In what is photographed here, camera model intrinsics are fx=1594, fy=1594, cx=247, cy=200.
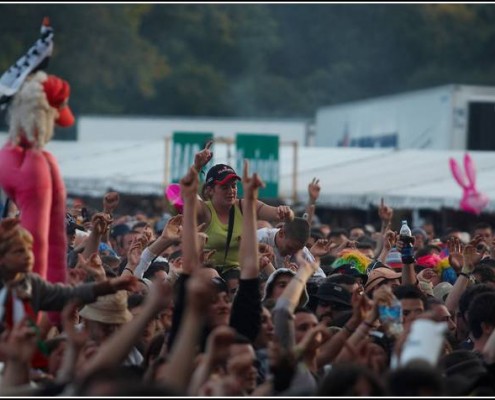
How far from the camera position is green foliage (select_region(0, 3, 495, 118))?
207 feet

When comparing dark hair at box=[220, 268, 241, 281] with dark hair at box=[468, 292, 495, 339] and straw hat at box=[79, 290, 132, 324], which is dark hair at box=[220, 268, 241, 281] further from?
straw hat at box=[79, 290, 132, 324]

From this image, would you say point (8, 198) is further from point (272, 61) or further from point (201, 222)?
point (272, 61)

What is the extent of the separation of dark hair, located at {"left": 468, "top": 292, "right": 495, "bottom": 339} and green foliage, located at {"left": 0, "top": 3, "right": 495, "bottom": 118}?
5225 cm

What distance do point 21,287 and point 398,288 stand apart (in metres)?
2.68

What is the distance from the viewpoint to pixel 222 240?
1027cm

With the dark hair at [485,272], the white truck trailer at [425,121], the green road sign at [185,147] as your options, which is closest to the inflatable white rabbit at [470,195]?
the green road sign at [185,147]

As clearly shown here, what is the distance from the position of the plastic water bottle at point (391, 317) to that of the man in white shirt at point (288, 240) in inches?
88.6

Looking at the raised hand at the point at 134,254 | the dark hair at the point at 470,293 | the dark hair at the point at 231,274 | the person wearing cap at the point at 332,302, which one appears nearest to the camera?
the dark hair at the point at 470,293

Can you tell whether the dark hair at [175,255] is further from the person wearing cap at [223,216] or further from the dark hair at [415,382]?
the dark hair at [415,382]

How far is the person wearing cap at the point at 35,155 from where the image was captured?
7.20 meters

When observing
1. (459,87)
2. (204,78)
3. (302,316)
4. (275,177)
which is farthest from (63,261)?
(204,78)

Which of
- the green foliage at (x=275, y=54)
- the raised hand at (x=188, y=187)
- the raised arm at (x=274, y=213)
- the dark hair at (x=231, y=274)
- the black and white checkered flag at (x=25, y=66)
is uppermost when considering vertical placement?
the green foliage at (x=275, y=54)

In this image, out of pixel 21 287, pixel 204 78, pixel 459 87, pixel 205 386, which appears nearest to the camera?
pixel 205 386

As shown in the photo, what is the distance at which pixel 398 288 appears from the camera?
903 cm
